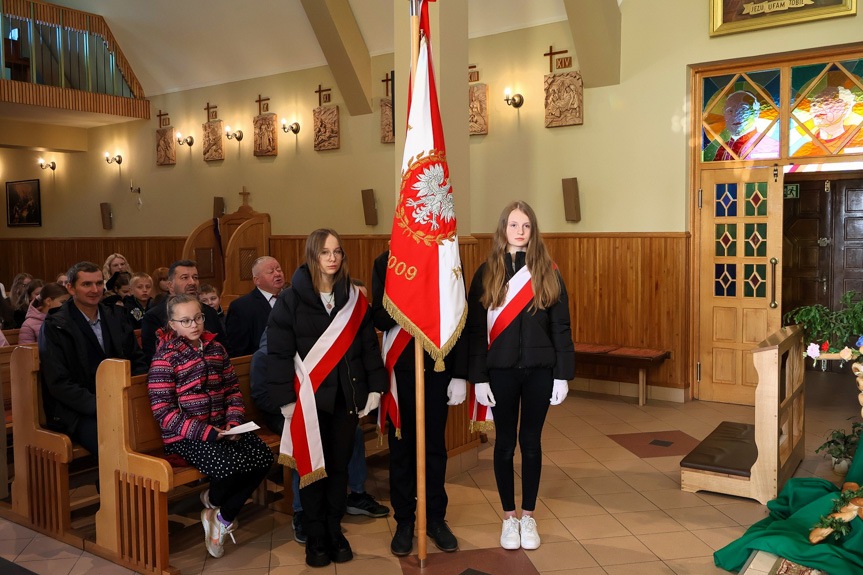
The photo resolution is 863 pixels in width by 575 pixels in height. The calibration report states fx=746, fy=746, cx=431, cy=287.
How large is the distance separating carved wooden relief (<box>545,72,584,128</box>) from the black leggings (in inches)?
168

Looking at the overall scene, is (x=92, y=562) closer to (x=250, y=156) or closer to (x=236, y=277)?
(x=236, y=277)

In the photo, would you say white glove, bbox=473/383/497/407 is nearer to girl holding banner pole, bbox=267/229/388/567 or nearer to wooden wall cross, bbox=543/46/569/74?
girl holding banner pole, bbox=267/229/388/567

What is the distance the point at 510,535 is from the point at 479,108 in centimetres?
507

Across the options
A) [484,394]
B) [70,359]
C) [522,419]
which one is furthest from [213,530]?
[522,419]

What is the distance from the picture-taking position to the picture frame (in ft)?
40.1

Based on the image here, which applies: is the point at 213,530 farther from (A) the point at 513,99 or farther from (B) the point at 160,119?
(B) the point at 160,119

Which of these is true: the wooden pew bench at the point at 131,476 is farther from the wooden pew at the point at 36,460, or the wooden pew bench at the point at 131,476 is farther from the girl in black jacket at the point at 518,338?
the girl in black jacket at the point at 518,338

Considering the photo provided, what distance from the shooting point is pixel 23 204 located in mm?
12422

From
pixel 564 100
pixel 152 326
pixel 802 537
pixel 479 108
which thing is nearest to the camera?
pixel 802 537

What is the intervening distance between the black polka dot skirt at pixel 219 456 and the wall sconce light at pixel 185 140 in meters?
7.47

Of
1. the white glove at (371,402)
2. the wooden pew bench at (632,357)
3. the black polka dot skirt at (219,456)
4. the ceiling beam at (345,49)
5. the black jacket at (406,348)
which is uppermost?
the ceiling beam at (345,49)

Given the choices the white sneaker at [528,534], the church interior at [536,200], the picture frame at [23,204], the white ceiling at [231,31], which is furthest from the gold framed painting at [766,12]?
the picture frame at [23,204]

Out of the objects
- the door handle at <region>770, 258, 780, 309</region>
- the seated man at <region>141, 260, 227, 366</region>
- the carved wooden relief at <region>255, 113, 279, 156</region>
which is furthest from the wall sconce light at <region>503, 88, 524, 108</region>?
the seated man at <region>141, 260, 227, 366</region>

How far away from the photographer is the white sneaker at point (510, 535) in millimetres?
3633
